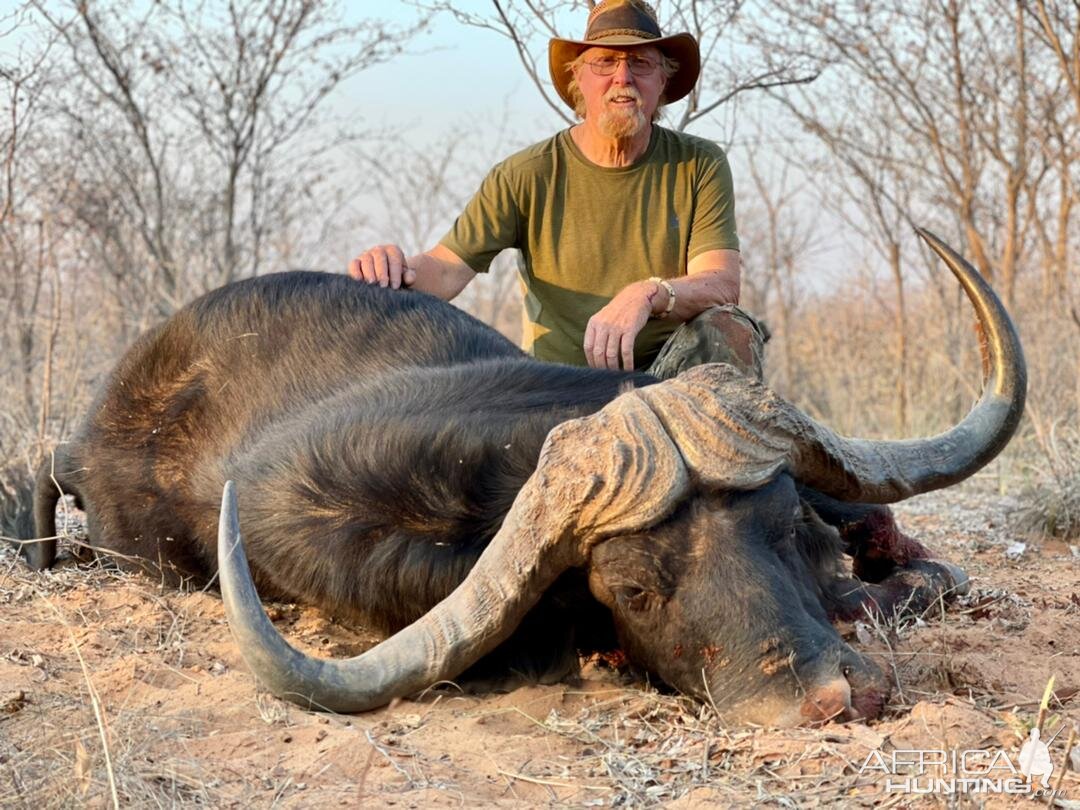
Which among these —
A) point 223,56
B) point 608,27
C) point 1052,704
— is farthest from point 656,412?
point 223,56

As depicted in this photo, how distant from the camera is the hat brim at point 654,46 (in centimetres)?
525

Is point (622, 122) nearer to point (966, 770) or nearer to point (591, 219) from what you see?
point (591, 219)

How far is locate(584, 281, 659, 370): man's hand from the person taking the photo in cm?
428

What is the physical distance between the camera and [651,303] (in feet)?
15.0

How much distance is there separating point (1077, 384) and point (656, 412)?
18.9 feet

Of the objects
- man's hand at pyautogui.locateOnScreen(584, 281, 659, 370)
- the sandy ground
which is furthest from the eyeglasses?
the sandy ground

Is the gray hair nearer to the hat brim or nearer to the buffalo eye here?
the hat brim

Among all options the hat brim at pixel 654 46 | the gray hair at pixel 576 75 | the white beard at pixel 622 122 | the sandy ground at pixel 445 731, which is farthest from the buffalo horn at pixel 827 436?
the gray hair at pixel 576 75

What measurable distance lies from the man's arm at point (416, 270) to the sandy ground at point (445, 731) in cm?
142

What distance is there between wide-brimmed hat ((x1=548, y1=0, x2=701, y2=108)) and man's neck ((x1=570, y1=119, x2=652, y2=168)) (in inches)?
13.0

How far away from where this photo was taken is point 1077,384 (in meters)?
8.00

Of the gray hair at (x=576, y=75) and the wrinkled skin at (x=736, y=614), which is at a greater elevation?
the gray hair at (x=576, y=75)

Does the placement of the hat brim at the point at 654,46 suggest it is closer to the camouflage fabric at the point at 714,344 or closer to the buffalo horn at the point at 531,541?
the camouflage fabric at the point at 714,344

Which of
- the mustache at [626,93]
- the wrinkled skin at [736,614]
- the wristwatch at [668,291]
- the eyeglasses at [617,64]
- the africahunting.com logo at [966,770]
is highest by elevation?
the eyeglasses at [617,64]
